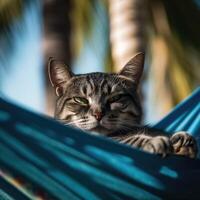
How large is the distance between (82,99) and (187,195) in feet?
1.82

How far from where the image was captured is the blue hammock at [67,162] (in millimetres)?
1817

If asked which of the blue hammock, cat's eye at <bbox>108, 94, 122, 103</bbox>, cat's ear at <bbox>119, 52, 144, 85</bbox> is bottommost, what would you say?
the blue hammock

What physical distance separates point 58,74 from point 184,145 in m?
0.56

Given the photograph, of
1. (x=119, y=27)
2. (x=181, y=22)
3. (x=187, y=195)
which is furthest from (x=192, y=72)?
(x=187, y=195)

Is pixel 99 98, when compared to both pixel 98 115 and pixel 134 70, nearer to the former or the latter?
pixel 98 115

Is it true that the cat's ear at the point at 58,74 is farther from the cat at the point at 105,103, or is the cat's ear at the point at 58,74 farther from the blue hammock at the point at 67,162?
the blue hammock at the point at 67,162

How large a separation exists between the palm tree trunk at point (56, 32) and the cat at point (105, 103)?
164cm

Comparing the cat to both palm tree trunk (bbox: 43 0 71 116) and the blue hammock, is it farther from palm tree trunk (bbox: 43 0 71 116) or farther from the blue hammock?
palm tree trunk (bbox: 43 0 71 116)

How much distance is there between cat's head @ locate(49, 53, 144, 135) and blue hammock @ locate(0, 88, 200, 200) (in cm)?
40

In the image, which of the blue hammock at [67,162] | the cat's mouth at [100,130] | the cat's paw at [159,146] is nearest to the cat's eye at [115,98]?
the cat's mouth at [100,130]

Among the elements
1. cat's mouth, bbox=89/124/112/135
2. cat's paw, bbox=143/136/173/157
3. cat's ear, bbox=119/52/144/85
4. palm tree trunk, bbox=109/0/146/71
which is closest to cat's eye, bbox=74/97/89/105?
cat's mouth, bbox=89/124/112/135

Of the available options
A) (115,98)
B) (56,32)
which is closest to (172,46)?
(56,32)

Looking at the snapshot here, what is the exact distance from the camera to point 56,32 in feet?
14.5

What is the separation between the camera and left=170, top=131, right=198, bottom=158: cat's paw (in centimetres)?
204
